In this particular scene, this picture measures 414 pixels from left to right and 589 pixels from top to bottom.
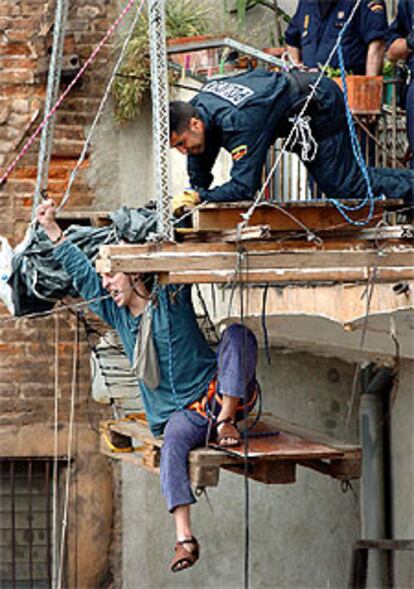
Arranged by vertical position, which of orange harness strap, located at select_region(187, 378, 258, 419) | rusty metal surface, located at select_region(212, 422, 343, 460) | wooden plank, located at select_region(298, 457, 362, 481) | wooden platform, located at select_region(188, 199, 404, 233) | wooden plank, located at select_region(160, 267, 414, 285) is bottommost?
wooden plank, located at select_region(298, 457, 362, 481)

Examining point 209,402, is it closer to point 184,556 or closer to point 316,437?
point 316,437

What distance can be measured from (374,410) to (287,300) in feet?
10.7

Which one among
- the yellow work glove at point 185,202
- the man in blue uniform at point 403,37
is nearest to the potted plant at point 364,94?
the man in blue uniform at point 403,37

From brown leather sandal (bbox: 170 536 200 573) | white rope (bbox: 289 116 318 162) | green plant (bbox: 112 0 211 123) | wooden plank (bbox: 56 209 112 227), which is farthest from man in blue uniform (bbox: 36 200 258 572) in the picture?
green plant (bbox: 112 0 211 123)

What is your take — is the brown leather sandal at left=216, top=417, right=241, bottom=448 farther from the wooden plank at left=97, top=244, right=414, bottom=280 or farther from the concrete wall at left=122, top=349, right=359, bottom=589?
the concrete wall at left=122, top=349, right=359, bottom=589

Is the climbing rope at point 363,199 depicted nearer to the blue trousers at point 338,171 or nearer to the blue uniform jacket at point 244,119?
the blue trousers at point 338,171

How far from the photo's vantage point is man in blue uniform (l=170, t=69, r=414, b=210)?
9555mm

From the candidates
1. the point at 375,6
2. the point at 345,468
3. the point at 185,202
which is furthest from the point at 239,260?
the point at 375,6

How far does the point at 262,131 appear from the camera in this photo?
9.61 m

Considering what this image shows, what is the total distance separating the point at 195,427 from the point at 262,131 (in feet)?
5.52

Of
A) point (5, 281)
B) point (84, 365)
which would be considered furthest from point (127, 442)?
point (84, 365)

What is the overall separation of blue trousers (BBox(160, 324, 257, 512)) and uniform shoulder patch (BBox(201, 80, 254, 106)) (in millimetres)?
1238

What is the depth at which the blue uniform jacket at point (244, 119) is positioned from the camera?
954 centimetres

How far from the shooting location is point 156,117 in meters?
9.45
